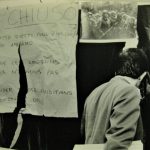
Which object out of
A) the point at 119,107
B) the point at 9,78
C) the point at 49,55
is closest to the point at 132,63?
the point at 119,107

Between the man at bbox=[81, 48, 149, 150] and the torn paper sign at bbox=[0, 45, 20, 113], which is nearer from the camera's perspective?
the man at bbox=[81, 48, 149, 150]

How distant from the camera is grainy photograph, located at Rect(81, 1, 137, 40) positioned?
110 centimetres

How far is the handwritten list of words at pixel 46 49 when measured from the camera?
3.79ft

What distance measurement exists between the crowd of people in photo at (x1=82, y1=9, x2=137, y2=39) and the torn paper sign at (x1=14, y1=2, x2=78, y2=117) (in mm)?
66

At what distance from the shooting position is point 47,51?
3.89 ft

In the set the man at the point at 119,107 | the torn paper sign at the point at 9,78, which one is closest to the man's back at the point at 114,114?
the man at the point at 119,107

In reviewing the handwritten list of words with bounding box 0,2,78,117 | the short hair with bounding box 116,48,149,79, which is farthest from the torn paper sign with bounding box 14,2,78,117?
the short hair with bounding box 116,48,149,79

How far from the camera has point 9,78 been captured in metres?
1.24

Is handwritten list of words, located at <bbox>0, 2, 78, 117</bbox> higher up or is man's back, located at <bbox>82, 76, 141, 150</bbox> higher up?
handwritten list of words, located at <bbox>0, 2, 78, 117</bbox>

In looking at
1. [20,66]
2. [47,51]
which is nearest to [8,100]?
[20,66]

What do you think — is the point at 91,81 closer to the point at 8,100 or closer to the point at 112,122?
the point at 112,122

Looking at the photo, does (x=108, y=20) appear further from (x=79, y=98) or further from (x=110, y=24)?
(x=79, y=98)

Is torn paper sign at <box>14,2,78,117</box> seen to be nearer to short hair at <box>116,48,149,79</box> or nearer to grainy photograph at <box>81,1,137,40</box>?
grainy photograph at <box>81,1,137,40</box>

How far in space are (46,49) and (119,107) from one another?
0.35m
